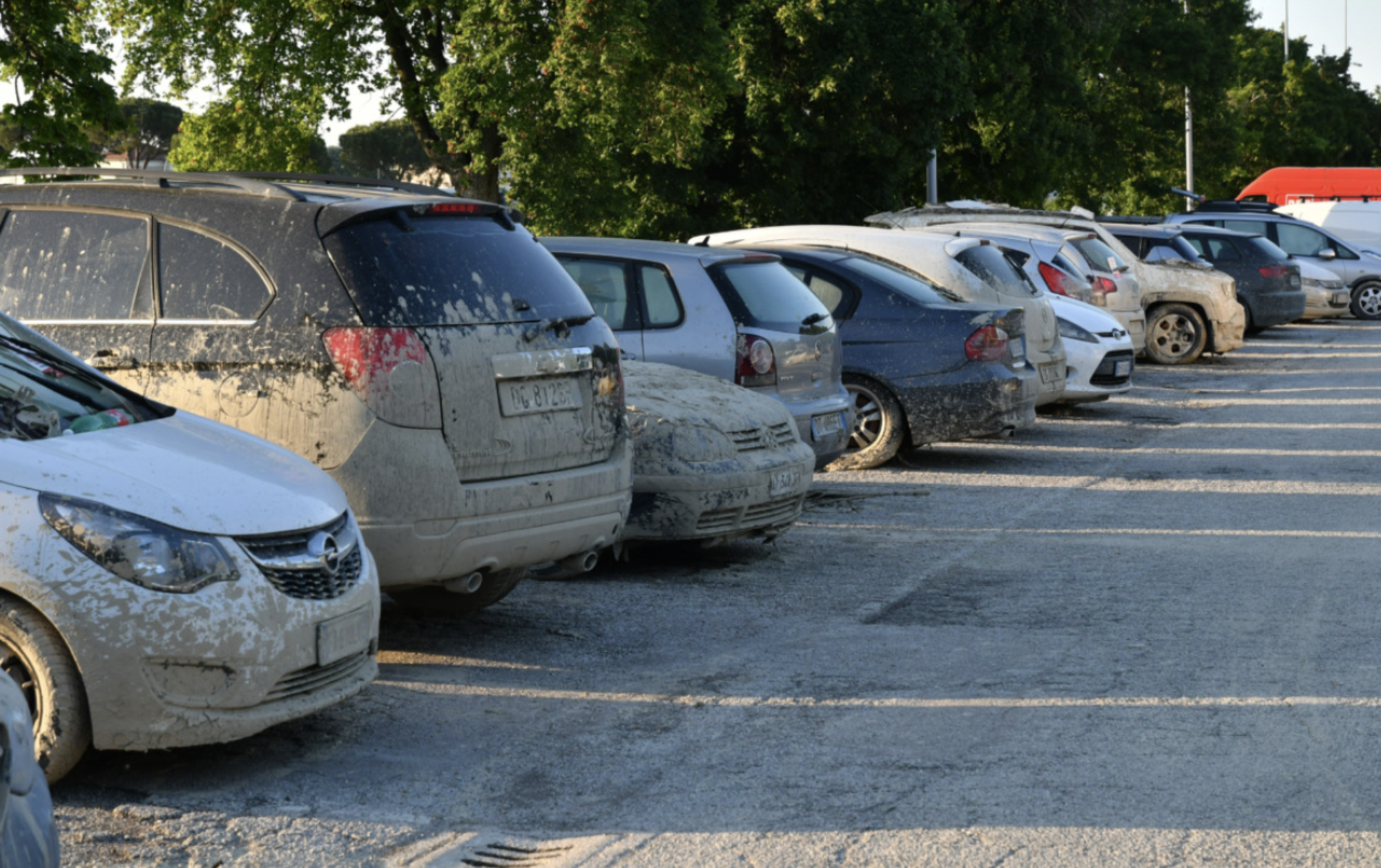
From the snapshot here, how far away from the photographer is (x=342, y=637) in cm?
475

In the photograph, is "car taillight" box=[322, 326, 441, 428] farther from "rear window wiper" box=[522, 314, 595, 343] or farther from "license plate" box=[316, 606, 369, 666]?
"license plate" box=[316, 606, 369, 666]

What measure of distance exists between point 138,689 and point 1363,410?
14.1 meters

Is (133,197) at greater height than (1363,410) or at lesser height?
greater

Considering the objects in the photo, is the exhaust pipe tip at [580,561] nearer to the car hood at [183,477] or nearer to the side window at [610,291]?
the car hood at [183,477]

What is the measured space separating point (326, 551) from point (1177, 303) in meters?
17.7

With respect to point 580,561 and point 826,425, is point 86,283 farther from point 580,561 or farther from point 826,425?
point 826,425

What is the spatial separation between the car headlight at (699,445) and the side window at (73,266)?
266 centimetres

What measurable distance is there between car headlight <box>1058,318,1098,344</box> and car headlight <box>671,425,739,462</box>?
26.2 feet

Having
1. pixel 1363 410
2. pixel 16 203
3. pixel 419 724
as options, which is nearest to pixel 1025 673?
pixel 419 724

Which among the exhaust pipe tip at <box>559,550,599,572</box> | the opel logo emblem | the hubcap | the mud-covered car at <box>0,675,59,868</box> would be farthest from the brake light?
the mud-covered car at <box>0,675,59,868</box>

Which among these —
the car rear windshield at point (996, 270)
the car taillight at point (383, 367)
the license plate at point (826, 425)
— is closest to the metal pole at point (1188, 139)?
the car rear windshield at point (996, 270)

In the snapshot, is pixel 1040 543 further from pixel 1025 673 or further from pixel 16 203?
pixel 16 203

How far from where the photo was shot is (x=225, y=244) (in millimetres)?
5715

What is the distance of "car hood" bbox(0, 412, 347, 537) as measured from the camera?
4.32m
